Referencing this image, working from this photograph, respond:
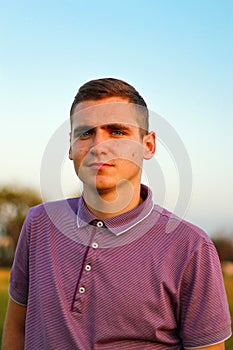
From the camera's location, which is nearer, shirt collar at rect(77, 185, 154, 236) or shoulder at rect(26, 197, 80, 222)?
shirt collar at rect(77, 185, 154, 236)

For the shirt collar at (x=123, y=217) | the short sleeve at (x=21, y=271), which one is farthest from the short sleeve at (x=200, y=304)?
the short sleeve at (x=21, y=271)

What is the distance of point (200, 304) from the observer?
6.10 feet

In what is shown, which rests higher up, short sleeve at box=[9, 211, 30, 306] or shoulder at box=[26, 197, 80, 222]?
shoulder at box=[26, 197, 80, 222]

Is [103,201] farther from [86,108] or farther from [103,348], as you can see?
[103,348]

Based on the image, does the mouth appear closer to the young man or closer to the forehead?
the young man

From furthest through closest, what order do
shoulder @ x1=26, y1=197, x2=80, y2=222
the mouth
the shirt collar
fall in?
shoulder @ x1=26, y1=197, x2=80, y2=222 → the shirt collar → the mouth

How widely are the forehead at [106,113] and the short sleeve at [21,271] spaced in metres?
0.46

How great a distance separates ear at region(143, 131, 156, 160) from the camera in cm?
200

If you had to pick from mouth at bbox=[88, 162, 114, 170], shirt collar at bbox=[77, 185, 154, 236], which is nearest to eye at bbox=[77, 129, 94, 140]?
mouth at bbox=[88, 162, 114, 170]

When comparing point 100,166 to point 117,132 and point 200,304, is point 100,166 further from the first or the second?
point 200,304

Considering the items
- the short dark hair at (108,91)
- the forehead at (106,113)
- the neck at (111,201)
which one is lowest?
the neck at (111,201)

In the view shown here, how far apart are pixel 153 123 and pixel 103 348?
74 centimetres

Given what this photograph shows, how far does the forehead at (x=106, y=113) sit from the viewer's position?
1887 millimetres

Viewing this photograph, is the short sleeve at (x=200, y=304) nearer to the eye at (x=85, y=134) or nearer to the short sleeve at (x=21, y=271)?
the eye at (x=85, y=134)
